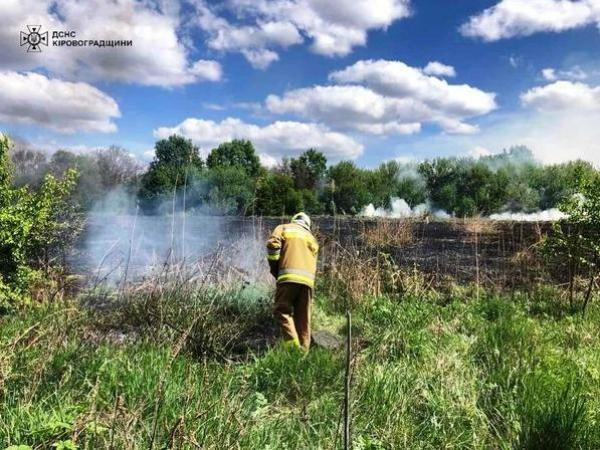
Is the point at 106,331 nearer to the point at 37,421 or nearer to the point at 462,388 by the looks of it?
the point at 37,421

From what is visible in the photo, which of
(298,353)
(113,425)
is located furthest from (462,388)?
(113,425)

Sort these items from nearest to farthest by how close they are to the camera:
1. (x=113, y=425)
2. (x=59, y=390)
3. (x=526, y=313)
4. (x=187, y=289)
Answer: (x=113, y=425) < (x=59, y=390) < (x=187, y=289) < (x=526, y=313)

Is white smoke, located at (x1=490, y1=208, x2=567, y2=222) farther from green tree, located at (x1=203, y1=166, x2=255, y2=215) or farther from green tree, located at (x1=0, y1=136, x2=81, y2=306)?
green tree, located at (x1=203, y1=166, x2=255, y2=215)

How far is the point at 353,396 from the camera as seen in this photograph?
371 cm

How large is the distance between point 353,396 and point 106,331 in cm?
306

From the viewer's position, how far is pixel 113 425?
7.45 feet

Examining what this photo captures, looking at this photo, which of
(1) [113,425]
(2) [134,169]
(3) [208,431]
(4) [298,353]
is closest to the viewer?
(1) [113,425]

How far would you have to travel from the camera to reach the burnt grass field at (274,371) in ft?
10.1

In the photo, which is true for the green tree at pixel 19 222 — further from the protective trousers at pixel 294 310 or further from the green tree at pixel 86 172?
the green tree at pixel 86 172

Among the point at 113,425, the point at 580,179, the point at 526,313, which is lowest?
the point at 526,313

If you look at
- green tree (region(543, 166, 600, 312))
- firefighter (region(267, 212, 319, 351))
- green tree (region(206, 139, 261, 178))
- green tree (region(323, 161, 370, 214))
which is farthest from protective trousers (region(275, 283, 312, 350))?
green tree (region(323, 161, 370, 214))

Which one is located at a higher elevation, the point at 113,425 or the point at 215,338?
the point at 113,425

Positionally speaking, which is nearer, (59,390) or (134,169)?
(59,390)

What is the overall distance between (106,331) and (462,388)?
3645 mm
